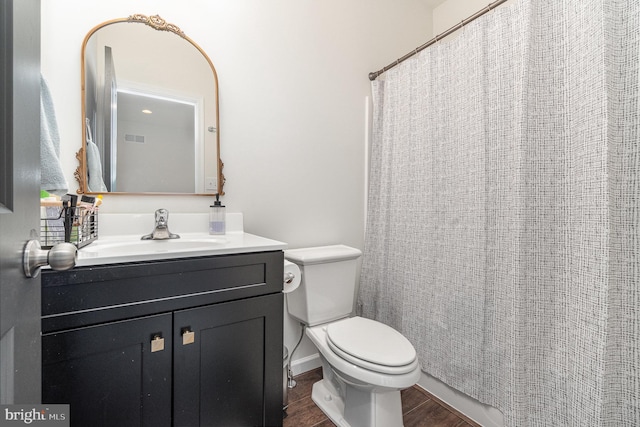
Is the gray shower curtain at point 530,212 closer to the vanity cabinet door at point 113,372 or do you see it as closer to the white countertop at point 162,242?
the white countertop at point 162,242

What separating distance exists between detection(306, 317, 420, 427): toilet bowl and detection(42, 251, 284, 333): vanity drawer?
0.42 meters

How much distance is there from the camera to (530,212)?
3.70 feet

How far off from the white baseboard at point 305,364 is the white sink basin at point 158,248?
883 millimetres

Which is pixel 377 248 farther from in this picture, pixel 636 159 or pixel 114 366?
pixel 114 366

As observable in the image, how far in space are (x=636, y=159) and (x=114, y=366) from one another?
177cm

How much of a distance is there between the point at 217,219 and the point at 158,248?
401 millimetres

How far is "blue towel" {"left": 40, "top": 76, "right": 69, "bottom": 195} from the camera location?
2.76ft

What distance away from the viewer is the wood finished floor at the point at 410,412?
4.47ft

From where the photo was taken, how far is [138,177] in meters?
1.31

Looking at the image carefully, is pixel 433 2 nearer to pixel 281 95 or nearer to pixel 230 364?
pixel 281 95

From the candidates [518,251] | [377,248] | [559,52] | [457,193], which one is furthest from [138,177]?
[559,52]

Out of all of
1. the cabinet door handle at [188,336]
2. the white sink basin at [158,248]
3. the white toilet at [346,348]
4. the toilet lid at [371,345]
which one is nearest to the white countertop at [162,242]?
the white sink basin at [158,248]

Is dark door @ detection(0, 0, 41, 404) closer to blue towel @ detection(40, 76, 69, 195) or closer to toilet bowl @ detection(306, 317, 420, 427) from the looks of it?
blue towel @ detection(40, 76, 69, 195)

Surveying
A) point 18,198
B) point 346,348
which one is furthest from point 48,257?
point 346,348
